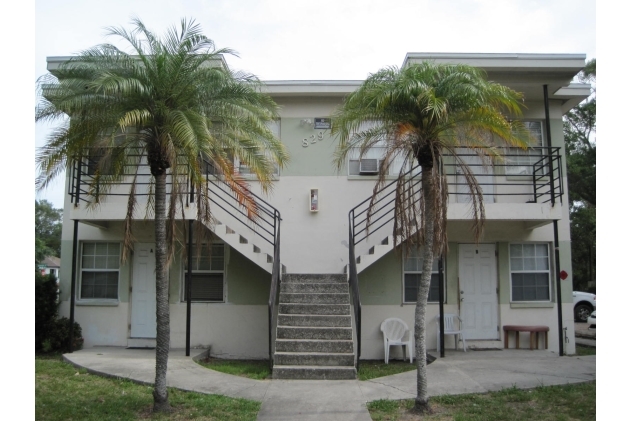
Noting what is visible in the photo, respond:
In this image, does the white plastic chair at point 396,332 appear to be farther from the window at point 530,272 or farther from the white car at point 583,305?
the white car at point 583,305

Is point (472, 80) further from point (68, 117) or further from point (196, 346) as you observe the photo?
point (196, 346)

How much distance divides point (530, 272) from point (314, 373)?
20.5 feet

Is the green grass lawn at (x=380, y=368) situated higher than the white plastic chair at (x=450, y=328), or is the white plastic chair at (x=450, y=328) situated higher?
the white plastic chair at (x=450, y=328)

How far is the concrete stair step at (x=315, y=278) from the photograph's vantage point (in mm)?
11164

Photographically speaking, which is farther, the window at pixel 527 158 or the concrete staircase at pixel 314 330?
the window at pixel 527 158

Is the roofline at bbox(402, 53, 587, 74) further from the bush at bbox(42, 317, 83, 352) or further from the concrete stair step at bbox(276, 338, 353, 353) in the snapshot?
the bush at bbox(42, 317, 83, 352)

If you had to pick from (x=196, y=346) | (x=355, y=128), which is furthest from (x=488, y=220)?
(x=196, y=346)

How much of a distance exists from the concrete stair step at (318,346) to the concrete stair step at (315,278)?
6.35 feet

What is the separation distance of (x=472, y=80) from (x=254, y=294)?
23.4ft

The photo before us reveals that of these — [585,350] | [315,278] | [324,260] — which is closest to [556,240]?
[585,350]

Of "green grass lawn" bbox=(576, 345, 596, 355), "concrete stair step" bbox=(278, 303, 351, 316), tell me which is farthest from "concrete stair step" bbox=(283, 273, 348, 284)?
"green grass lawn" bbox=(576, 345, 596, 355)

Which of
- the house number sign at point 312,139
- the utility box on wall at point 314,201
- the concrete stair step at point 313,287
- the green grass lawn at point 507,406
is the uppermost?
the house number sign at point 312,139

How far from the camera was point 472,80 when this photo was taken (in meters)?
7.15

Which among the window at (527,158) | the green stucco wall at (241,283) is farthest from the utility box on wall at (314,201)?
the window at (527,158)
